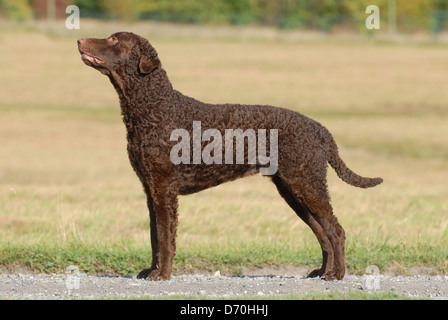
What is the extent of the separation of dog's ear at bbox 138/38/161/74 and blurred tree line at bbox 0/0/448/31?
169ft

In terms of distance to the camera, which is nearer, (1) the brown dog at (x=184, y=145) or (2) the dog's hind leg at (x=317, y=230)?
(1) the brown dog at (x=184, y=145)

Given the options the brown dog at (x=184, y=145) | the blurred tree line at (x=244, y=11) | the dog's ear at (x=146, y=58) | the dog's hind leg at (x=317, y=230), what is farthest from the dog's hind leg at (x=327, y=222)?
the blurred tree line at (x=244, y=11)

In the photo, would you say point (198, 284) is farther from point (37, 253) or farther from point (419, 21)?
point (419, 21)

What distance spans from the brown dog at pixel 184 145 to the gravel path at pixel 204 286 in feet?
0.83

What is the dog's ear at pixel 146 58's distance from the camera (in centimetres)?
766

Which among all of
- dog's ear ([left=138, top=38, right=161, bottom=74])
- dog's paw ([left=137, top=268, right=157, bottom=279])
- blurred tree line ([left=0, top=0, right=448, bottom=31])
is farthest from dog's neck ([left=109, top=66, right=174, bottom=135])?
blurred tree line ([left=0, top=0, right=448, bottom=31])

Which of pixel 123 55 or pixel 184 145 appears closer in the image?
pixel 123 55

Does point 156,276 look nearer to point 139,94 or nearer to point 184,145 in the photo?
point 184,145

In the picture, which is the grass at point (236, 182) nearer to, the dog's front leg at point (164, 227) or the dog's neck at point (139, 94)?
the dog's front leg at point (164, 227)

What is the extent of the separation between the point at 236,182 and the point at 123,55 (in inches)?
360

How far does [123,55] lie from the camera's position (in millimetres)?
7645

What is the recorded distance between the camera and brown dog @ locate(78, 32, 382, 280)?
7676 millimetres

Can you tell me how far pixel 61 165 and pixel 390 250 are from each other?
12168 mm

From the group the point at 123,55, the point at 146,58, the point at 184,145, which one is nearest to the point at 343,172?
the point at 184,145
